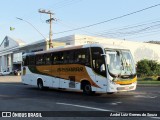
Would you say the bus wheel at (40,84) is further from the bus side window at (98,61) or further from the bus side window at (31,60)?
the bus side window at (98,61)

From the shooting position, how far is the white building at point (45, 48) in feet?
225

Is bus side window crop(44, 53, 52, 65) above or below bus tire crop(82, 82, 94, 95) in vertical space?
above

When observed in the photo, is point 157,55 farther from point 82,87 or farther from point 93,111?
point 93,111

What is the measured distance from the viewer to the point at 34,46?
7375cm

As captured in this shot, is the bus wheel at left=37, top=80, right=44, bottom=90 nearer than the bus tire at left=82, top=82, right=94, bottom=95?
No

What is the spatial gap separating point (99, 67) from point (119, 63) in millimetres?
1211

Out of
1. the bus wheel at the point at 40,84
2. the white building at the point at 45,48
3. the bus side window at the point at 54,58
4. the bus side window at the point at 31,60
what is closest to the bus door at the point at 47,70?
the bus side window at the point at 54,58

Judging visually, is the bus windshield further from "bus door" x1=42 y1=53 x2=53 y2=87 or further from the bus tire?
"bus door" x1=42 y1=53 x2=53 y2=87

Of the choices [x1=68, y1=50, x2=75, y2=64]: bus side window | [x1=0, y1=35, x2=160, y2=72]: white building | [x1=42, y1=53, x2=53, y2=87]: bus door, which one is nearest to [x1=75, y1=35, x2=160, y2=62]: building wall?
[x1=0, y1=35, x2=160, y2=72]: white building

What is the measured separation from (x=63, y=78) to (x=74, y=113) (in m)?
9.84

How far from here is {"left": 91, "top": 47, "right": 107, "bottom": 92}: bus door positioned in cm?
1741

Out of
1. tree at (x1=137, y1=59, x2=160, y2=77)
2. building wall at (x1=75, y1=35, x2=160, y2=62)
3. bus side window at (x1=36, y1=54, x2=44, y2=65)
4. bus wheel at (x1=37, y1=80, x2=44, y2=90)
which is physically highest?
building wall at (x1=75, y1=35, x2=160, y2=62)

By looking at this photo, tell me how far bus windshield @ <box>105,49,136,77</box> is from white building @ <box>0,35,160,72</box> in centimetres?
4776

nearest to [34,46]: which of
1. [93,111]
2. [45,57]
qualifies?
[45,57]
